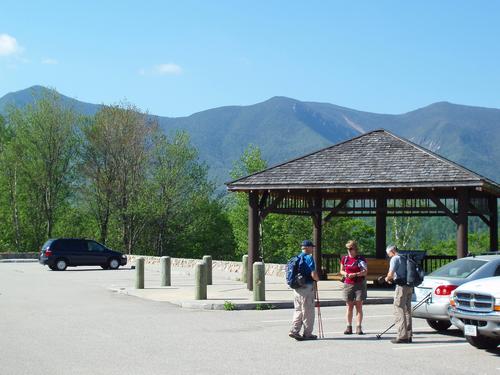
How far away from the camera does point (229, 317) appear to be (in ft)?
54.5

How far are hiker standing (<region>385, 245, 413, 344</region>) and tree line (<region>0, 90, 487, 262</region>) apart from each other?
5113cm

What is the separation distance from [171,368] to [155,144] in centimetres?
5835

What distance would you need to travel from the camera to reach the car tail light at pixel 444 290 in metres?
13.7

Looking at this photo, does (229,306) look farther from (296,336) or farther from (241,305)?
(296,336)

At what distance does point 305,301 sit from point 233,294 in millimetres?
8897

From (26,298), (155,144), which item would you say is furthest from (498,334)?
(155,144)

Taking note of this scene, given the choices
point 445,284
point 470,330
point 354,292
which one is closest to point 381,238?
point 445,284

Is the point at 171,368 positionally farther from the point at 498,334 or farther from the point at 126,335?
the point at 498,334

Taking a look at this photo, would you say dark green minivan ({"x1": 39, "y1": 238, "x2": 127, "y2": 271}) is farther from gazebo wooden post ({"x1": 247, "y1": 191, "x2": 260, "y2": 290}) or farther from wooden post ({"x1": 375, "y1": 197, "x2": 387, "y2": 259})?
gazebo wooden post ({"x1": 247, "y1": 191, "x2": 260, "y2": 290})

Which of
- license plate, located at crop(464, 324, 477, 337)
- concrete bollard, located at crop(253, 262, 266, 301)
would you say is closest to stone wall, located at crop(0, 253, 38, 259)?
concrete bollard, located at crop(253, 262, 266, 301)

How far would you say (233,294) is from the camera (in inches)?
858

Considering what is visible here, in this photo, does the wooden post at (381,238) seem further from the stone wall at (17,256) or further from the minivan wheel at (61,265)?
the stone wall at (17,256)

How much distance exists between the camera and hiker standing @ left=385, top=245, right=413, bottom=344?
12.6 metres

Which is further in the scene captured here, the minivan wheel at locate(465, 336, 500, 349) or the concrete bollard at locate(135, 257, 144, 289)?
the concrete bollard at locate(135, 257, 144, 289)
